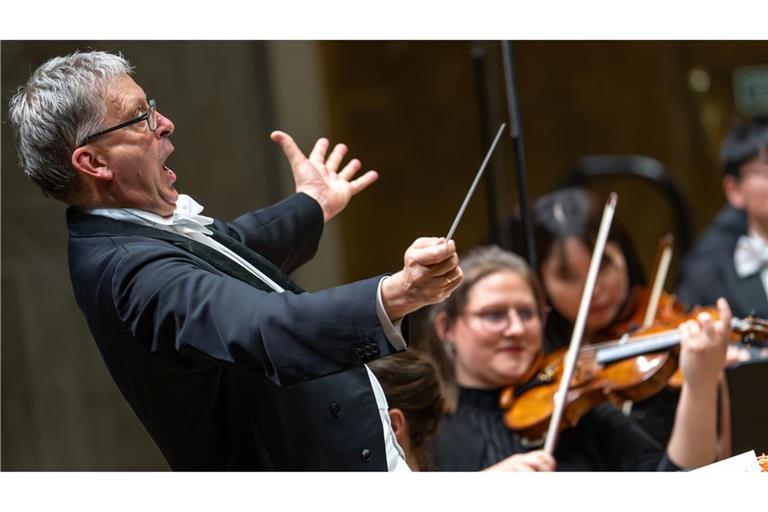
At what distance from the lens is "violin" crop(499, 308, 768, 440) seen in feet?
8.70

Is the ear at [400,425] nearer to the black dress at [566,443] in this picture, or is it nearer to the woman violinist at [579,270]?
the black dress at [566,443]

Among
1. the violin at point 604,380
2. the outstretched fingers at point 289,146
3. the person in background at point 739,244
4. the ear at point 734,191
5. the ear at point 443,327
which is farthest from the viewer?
the ear at point 734,191

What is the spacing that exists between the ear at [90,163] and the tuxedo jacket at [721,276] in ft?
6.81

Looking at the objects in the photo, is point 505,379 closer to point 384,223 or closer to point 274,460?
point 274,460

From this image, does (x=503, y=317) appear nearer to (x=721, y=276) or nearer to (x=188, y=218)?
(x=188, y=218)

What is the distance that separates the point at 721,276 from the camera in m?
3.77

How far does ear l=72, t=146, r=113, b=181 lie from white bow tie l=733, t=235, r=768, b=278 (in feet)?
7.49

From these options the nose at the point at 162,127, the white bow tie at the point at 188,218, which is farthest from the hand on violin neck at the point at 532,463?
the nose at the point at 162,127

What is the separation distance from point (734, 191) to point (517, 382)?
135 cm

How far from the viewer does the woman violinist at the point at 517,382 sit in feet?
8.29
